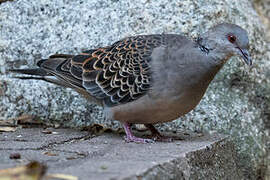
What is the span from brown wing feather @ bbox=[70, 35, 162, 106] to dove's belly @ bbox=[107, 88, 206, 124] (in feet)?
0.26

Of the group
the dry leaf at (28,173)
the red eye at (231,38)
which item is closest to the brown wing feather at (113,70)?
the red eye at (231,38)

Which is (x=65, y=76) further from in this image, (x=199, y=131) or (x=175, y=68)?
(x=199, y=131)

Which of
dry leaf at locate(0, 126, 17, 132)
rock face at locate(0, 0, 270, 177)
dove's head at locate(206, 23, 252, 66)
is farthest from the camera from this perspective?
rock face at locate(0, 0, 270, 177)

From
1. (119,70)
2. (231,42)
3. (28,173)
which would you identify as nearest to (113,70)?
(119,70)

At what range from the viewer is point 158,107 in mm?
3801

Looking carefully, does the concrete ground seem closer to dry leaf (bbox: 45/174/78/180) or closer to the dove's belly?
dry leaf (bbox: 45/174/78/180)

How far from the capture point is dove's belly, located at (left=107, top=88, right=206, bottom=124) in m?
3.77

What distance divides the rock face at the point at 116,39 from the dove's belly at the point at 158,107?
2.51 ft

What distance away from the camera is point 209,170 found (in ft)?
12.0

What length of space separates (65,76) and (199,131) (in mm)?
1455

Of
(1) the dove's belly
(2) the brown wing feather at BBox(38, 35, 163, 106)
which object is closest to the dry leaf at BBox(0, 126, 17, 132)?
(2) the brown wing feather at BBox(38, 35, 163, 106)

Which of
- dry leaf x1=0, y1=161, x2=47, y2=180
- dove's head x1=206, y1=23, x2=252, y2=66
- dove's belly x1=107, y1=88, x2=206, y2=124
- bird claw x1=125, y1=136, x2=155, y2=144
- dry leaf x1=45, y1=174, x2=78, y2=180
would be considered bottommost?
bird claw x1=125, y1=136, x2=155, y2=144

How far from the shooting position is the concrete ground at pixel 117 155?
2.64m

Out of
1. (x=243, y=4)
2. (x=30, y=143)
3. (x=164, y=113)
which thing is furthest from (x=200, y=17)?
(x=30, y=143)
